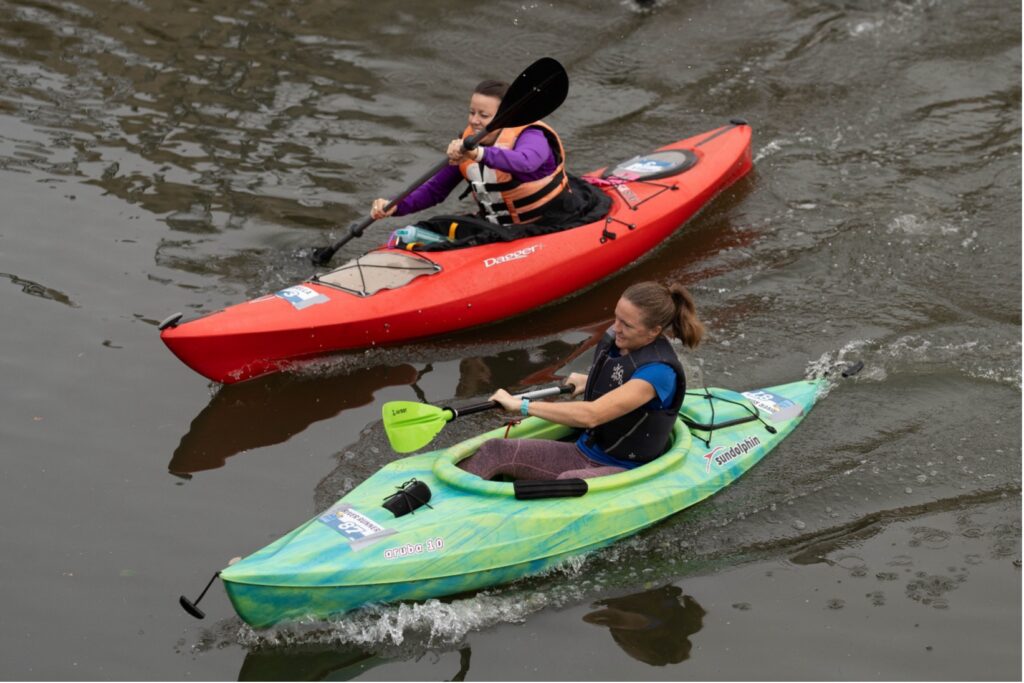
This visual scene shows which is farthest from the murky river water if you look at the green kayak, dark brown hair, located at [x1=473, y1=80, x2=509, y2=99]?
dark brown hair, located at [x1=473, y1=80, x2=509, y2=99]

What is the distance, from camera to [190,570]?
16.2 feet

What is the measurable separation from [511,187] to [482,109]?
1.72 feet

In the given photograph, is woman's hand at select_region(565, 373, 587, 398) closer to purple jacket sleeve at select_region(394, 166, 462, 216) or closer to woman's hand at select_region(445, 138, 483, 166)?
woman's hand at select_region(445, 138, 483, 166)

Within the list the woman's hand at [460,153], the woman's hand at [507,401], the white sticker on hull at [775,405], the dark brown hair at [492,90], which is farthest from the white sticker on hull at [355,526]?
the dark brown hair at [492,90]

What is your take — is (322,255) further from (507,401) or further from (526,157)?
(507,401)

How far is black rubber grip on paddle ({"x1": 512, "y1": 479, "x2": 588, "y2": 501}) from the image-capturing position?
489 centimetres

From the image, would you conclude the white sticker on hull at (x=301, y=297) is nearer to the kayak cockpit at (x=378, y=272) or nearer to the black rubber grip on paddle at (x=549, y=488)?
the kayak cockpit at (x=378, y=272)

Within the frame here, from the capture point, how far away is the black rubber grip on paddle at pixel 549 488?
4.89 metres

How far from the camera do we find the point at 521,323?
7.10 metres

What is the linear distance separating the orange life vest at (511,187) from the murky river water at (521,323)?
2.24 ft

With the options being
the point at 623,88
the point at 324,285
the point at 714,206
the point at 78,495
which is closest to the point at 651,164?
the point at 714,206

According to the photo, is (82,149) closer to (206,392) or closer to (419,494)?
(206,392)

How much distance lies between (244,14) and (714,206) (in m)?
4.63

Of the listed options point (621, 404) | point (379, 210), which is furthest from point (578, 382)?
point (379, 210)
